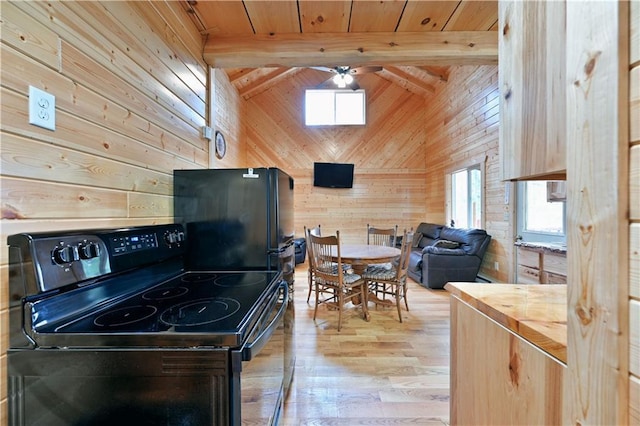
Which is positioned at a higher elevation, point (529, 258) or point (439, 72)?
point (439, 72)

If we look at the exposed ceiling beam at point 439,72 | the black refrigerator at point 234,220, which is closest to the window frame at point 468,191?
the exposed ceiling beam at point 439,72

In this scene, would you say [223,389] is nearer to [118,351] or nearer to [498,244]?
[118,351]

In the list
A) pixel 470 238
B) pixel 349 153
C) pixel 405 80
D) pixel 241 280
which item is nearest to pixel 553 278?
pixel 470 238

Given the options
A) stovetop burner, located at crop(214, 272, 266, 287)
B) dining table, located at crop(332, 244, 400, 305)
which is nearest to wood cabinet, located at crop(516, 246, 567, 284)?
dining table, located at crop(332, 244, 400, 305)

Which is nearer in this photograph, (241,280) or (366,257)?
(241,280)

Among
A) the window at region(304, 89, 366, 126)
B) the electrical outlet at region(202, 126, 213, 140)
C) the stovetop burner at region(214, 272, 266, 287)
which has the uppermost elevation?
the window at region(304, 89, 366, 126)

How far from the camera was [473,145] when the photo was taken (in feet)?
15.8

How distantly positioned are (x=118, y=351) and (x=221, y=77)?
17.1ft

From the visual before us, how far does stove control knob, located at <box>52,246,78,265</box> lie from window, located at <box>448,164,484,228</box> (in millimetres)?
5098

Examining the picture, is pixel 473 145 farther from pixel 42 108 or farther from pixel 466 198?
pixel 42 108

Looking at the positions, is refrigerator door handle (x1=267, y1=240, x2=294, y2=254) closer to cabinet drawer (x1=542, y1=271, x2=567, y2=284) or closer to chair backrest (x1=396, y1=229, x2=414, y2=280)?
chair backrest (x1=396, y1=229, x2=414, y2=280)

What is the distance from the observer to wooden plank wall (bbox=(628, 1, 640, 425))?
49cm

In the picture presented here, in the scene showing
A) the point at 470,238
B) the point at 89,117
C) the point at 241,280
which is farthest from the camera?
the point at 470,238

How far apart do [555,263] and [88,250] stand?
3.59 meters
